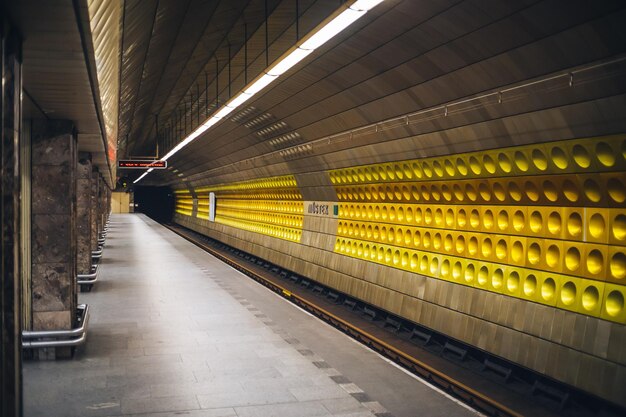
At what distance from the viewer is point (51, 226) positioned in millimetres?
7379

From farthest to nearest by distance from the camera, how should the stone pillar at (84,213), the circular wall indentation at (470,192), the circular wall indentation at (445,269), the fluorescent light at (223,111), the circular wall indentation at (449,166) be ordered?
the stone pillar at (84,213)
the fluorescent light at (223,111)
the circular wall indentation at (445,269)
the circular wall indentation at (449,166)
the circular wall indentation at (470,192)

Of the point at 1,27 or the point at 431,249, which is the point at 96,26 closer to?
the point at 1,27

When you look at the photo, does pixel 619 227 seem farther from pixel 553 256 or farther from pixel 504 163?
pixel 504 163

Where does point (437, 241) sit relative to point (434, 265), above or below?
above

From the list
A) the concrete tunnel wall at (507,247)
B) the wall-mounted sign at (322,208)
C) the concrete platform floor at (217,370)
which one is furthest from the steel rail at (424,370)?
the wall-mounted sign at (322,208)

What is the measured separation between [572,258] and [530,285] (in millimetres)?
766

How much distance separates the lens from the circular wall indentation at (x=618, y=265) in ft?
19.2

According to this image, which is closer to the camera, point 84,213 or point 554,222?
point 554,222

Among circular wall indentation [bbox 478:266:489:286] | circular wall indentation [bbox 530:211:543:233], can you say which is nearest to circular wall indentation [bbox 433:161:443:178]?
circular wall indentation [bbox 478:266:489:286]

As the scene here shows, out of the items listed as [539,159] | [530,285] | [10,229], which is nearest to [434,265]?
[530,285]

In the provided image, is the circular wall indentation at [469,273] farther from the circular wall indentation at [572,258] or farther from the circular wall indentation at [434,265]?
the circular wall indentation at [572,258]

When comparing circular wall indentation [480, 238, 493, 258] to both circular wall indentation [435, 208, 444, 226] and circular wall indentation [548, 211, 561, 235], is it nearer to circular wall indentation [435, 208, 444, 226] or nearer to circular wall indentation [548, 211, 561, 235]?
circular wall indentation [435, 208, 444, 226]

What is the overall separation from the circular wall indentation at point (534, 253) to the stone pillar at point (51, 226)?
5.54m

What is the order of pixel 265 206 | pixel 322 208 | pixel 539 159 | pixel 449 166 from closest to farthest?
pixel 539 159
pixel 449 166
pixel 322 208
pixel 265 206
